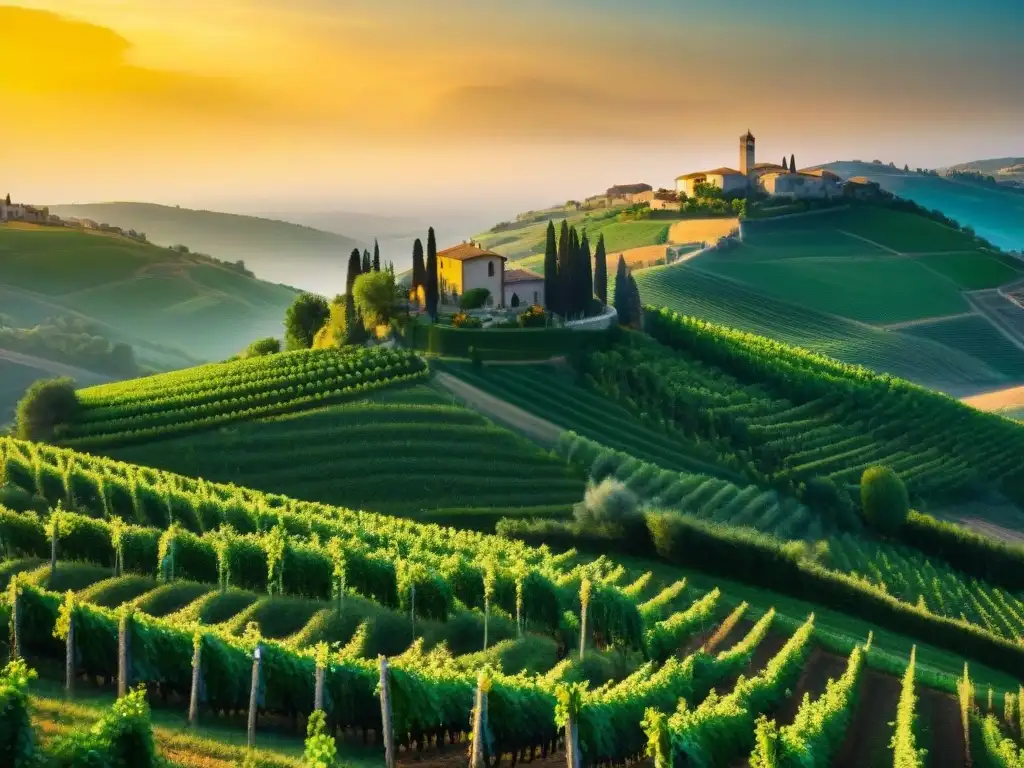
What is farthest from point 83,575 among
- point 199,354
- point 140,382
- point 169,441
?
point 199,354

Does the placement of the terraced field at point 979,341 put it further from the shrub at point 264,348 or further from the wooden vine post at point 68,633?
the wooden vine post at point 68,633

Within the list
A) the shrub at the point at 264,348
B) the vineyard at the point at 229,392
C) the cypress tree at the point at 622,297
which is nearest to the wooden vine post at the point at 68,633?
the vineyard at the point at 229,392

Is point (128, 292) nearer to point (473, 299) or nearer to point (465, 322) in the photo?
point (473, 299)

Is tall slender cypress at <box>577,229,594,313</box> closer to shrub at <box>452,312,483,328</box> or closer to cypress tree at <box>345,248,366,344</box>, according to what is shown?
shrub at <box>452,312,483,328</box>

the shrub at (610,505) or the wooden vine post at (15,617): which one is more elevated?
the wooden vine post at (15,617)

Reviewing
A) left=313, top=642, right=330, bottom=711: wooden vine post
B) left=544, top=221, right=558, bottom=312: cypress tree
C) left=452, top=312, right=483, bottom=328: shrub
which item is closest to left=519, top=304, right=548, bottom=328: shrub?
left=452, top=312, right=483, bottom=328: shrub

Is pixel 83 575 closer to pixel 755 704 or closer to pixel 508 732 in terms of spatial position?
pixel 508 732

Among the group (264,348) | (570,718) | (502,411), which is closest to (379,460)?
(502,411)
